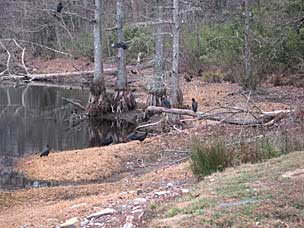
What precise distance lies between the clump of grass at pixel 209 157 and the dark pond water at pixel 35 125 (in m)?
5.13

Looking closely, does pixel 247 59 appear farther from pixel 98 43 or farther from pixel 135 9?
pixel 135 9

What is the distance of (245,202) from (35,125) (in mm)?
14848

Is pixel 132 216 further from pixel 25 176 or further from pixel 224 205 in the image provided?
pixel 25 176

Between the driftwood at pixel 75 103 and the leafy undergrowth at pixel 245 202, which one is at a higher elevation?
the leafy undergrowth at pixel 245 202

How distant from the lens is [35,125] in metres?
19.7

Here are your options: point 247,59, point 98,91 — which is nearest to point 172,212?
point 247,59

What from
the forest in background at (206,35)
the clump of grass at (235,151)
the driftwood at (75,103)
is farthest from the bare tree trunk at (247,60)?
the clump of grass at (235,151)

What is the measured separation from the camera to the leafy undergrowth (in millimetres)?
5203

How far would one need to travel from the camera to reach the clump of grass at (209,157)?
7.86 m

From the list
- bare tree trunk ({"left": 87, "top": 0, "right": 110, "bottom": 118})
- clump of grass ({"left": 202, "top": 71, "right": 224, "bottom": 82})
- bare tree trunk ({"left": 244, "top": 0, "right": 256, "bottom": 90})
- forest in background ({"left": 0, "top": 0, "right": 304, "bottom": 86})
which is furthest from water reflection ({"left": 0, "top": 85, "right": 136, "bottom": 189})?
clump of grass ({"left": 202, "top": 71, "right": 224, "bottom": 82})

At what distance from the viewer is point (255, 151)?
838 centimetres

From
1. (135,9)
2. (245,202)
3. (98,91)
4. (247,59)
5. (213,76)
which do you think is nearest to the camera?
(245,202)

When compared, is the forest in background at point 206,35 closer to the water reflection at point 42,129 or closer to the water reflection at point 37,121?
the water reflection at point 37,121

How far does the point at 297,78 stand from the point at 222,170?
1290cm
